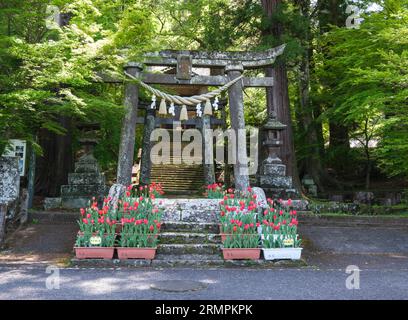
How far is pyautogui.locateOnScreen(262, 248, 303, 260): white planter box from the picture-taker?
23.8 ft

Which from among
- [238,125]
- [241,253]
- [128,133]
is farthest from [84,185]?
[241,253]

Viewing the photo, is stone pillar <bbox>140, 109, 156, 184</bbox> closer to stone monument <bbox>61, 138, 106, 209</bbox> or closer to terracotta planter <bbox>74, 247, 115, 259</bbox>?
stone monument <bbox>61, 138, 106, 209</bbox>

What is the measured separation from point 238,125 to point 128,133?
260cm

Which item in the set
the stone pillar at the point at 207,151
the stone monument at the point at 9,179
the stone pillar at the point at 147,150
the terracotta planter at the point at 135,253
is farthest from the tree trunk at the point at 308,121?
the terracotta planter at the point at 135,253

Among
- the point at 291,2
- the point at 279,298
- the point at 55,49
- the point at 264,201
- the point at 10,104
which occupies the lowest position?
the point at 279,298

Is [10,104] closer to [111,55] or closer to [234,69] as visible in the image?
[111,55]

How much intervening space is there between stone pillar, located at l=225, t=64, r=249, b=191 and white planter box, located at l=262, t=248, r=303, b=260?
110 inches

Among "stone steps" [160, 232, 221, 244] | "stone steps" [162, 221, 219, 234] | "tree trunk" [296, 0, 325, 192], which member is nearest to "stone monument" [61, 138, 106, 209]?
"stone steps" [162, 221, 219, 234]

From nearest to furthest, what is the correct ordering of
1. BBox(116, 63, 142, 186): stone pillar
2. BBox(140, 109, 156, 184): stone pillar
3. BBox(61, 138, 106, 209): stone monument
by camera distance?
BBox(116, 63, 142, 186): stone pillar → BBox(61, 138, 106, 209): stone monument → BBox(140, 109, 156, 184): stone pillar

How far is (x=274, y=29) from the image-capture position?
515 inches

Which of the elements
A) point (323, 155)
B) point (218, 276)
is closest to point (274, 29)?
point (323, 155)

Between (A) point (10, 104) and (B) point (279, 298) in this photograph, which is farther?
(A) point (10, 104)

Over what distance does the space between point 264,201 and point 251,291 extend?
361cm

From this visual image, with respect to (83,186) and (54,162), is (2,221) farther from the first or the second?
(54,162)
